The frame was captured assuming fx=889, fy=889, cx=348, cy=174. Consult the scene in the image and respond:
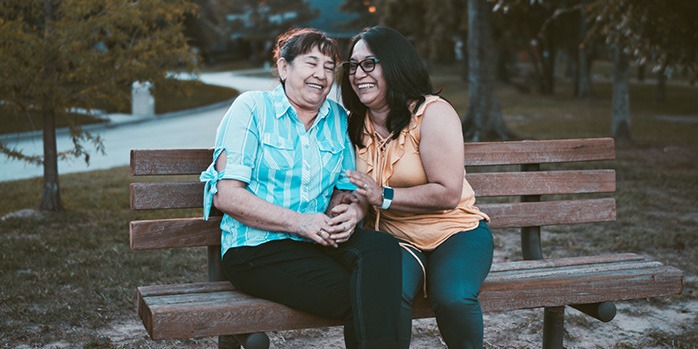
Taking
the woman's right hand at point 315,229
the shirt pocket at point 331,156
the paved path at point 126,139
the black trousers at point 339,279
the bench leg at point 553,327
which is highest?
the shirt pocket at point 331,156

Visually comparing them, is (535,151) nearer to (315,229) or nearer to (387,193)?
(387,193)

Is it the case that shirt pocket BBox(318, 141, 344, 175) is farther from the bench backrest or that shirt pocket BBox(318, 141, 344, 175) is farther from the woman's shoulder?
the bench backrest

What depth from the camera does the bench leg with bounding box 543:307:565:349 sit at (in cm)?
422

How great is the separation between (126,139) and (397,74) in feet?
50.9

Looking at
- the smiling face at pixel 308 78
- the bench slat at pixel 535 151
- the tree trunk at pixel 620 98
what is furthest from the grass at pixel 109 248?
the tree trunk at pixel 620 98

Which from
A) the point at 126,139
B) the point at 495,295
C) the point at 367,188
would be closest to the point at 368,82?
the point at 367,188

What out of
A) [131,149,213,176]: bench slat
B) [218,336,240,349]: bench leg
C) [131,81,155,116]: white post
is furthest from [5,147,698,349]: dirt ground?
[131,81,155,116]: white post

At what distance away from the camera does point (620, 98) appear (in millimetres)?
16234

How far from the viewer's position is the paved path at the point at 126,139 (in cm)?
1348

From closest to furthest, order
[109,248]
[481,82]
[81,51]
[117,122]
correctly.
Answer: [109,248]
[81,51]
[481,82]
[117,122]

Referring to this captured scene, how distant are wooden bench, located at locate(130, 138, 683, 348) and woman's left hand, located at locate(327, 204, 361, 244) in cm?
34

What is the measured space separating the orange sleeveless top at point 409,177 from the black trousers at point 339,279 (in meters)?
0.30

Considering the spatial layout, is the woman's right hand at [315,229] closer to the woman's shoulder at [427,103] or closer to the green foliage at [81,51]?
the woman's shoulder at [427,103]

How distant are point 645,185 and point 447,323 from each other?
7.73 meters
